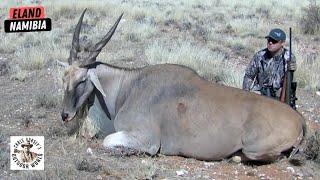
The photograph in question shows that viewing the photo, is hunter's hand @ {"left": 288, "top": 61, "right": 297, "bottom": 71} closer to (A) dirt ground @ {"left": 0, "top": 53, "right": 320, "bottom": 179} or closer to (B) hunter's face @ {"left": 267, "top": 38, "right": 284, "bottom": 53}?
(B) hunter's face @ {"left": 267, "top": 38, "right": 284, "bottom": 53}

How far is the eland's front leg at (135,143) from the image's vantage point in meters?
6.59

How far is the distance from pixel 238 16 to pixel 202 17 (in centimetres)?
195

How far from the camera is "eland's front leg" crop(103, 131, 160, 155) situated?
6586mm

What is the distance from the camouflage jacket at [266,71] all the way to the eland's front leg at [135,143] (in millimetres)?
2311

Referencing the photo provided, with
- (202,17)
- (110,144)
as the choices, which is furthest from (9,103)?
(202,17)

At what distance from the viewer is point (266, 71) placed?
26.8 feet

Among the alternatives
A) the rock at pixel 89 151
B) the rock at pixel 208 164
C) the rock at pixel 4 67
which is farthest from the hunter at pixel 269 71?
the rock at pixel 4 67

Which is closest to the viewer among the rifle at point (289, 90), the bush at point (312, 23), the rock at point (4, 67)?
the rifle at point (289, 90)

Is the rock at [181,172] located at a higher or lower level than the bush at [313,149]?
lower

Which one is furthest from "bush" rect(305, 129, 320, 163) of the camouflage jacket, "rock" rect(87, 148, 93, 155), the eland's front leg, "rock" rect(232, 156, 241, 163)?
"rock" rect(87, 148, 93, 155)

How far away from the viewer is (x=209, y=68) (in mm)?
11188

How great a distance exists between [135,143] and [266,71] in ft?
8.52

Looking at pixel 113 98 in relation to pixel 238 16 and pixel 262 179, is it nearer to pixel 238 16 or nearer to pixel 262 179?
pixel 262 179

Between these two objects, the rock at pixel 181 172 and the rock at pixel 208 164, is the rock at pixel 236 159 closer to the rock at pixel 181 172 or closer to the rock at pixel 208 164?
the rock at pixel 208 164
